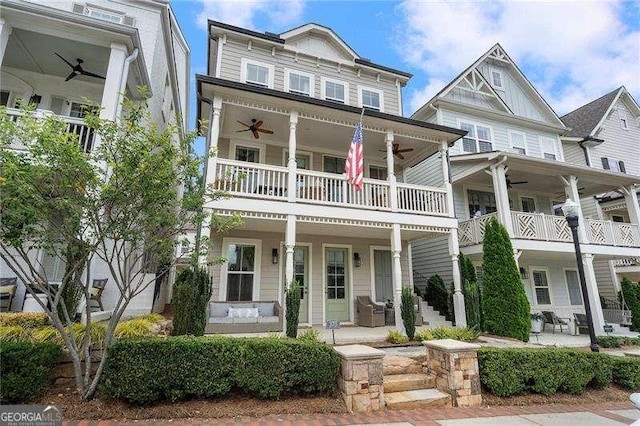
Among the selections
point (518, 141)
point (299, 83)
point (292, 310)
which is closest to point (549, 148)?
point (518, 141)

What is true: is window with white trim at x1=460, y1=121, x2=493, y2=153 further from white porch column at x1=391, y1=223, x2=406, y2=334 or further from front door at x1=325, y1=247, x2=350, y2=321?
front door at x1=325, y1=247, x2=350, y2=321

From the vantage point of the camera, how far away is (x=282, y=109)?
28.9ft

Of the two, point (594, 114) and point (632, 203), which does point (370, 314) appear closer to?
point (632, 203)

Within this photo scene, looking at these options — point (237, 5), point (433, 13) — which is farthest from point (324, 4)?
point (433, 13)

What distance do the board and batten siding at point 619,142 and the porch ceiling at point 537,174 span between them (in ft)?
13.1

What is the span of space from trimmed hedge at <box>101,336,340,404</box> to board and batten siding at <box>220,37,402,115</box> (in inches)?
369

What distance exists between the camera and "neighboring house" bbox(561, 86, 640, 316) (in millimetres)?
15297

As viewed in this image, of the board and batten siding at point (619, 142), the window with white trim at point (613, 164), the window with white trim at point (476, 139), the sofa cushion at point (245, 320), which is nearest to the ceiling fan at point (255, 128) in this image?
the sofa cushion at point (245, 320)

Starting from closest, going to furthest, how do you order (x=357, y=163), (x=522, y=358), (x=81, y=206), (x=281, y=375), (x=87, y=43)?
(x=81, y=206), (x=281, y=375), (x=522, y=358), (x=87, y=43), (x=357, y=163)

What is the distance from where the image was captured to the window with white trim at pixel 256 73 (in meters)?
11.2

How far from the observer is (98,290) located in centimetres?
651

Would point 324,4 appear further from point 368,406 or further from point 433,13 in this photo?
point 368,406

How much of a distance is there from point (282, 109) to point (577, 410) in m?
8.54

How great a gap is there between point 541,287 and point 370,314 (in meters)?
8.68
